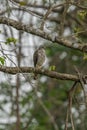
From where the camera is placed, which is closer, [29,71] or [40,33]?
[29,71]

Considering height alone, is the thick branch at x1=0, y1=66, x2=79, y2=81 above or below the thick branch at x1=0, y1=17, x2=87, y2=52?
below

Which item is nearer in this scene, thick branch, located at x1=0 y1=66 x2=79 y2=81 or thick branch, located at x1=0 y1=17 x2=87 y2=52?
thick branch, located at x1=0 y1=66 x2=79 y2=81

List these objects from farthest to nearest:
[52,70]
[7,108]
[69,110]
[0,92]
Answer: [7,108]
[0,92]
[52,70]
[69,110]

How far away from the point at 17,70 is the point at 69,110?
1.99 ft

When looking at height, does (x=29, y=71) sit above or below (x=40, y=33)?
below

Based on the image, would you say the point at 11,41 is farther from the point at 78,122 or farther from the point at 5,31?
the point at 78,122

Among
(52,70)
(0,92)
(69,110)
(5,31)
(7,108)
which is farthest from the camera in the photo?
(7,108)

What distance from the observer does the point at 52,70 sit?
543 centimetres

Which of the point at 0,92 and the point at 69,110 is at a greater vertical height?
the point at 69,110

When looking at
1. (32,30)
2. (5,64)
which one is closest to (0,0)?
(32,30)

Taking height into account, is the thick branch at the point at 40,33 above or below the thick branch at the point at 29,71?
above

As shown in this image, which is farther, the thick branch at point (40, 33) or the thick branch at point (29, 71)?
the thick branch at point (40, 33)

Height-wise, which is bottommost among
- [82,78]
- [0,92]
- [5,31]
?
[0,92]

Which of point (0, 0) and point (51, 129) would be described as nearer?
point (0, 0)
